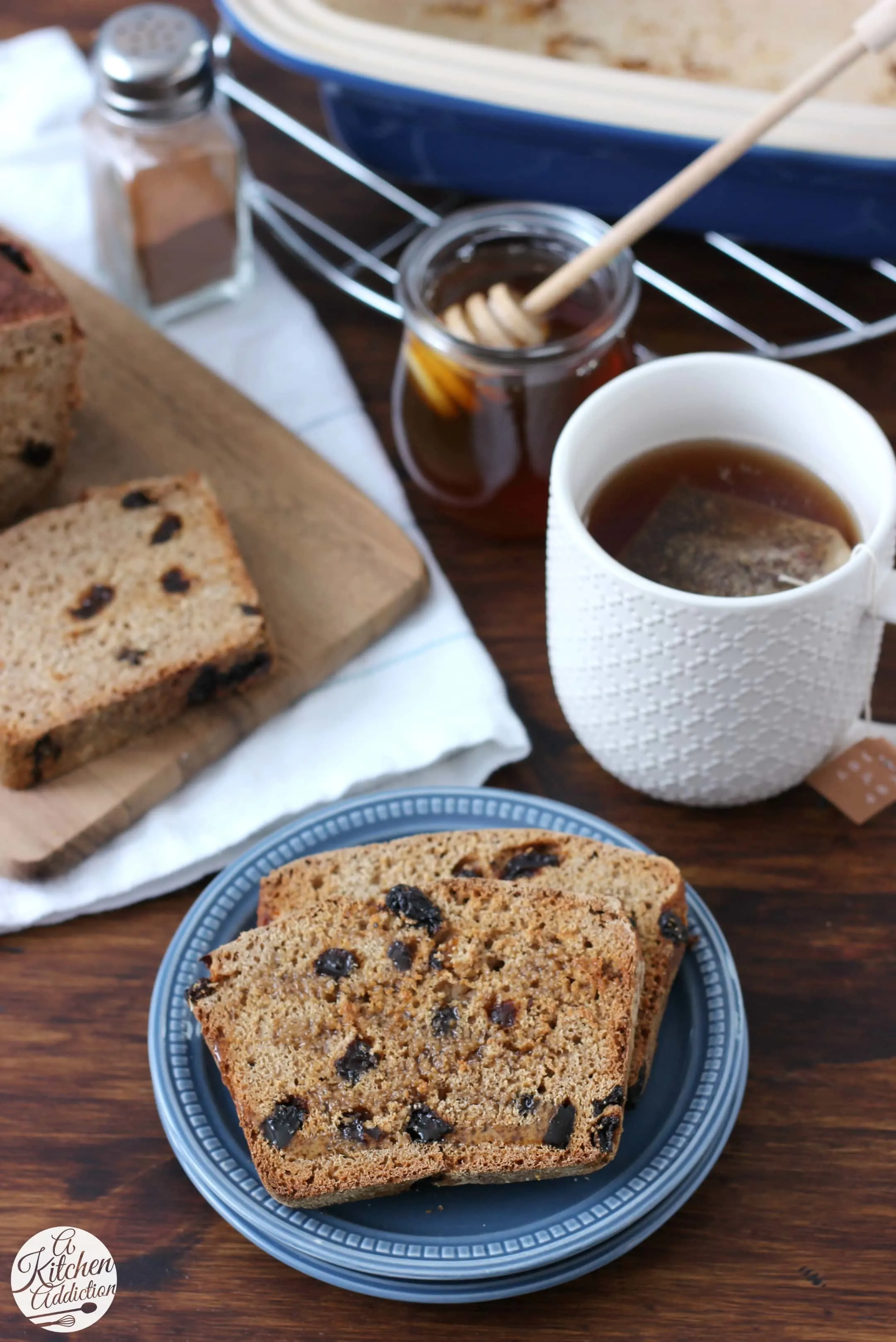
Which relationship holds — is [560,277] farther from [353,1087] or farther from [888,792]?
[353,1087]

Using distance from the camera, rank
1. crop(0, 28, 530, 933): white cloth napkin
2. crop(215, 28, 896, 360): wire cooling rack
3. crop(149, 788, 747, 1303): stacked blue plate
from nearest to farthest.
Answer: crop(149, 788, 747, 1303): stacked blue plate → crop(0, 28, 530, 933): white cloth napkin → crop(215, 28, 896, 360): wire cooling rack

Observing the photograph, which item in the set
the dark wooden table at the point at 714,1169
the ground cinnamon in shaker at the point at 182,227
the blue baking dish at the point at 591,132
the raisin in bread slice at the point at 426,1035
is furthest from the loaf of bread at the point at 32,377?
the raisin in bread slice at the point at 426,1035

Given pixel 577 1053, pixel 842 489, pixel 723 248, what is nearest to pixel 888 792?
pixel 842 489

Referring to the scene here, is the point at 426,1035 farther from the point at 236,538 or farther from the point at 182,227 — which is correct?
the point at 182,227

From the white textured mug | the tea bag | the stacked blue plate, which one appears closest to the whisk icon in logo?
the stacked blue plate

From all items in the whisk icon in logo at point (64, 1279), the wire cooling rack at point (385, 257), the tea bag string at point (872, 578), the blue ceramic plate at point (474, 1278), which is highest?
the tea bag string at point (872, 578)

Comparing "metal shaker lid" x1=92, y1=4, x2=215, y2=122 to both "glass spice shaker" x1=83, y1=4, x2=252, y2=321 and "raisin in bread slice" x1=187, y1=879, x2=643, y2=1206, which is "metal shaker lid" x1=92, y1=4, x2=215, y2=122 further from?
"raisin in bread slice" x1=187, y1=879, x2=643, y2=1206

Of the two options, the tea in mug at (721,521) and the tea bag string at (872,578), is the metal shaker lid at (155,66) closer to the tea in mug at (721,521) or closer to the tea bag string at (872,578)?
the tea in mug at (721,521)
